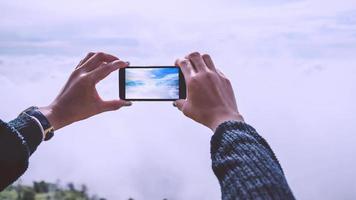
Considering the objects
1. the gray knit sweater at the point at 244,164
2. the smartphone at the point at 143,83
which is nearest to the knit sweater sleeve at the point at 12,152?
the gray knit sweater at the point at 244,164

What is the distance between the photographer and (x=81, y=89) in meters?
1.47

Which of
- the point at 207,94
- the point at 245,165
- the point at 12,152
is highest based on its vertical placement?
the point at 207,94

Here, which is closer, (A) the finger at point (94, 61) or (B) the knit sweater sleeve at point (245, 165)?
(B) the knit sweater sleeve at point (245, 165)

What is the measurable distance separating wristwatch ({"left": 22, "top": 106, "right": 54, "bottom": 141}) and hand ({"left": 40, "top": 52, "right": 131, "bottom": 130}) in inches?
2.5

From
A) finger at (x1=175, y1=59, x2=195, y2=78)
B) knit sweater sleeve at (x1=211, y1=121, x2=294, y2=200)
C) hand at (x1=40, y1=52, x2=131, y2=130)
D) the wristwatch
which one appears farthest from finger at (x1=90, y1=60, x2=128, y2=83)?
knit sweater sleeve at (x1=211, y1=121, x2=294, y2=200)

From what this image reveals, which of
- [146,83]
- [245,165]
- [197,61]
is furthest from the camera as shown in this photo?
[146,83]

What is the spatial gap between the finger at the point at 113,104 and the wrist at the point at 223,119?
58 cm

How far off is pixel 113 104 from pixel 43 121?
0.90ft

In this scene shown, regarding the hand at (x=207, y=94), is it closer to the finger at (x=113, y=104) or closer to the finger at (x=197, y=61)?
the finger at (x=197, y=61)

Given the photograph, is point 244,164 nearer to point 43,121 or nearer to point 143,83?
point 43,121

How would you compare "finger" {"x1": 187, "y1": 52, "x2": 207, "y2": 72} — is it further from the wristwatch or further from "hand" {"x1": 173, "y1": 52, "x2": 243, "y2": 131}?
the wristwatch

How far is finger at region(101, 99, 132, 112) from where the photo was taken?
1532 millimetres

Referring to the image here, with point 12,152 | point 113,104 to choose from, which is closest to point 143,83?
point 113,104

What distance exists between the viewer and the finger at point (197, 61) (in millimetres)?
1159
